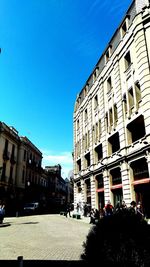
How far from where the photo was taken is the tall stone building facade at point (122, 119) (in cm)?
1777

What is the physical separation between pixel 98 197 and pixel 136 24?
61.0 feet

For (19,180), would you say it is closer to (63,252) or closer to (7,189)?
(7,189)

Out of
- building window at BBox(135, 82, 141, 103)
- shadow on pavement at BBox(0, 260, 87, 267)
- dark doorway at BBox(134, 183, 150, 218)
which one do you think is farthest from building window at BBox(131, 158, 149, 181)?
shadow on pavement at BBox(0, 260, 87, 267)

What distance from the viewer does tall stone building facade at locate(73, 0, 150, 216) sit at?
1777 cm

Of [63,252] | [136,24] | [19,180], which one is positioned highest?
[136,24]

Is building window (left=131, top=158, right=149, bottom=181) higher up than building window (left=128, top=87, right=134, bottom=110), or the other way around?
building window (left=128, top=87, right=134, bottom=110)

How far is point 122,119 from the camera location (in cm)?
2089

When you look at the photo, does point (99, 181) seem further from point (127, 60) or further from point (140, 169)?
point (127, 60)

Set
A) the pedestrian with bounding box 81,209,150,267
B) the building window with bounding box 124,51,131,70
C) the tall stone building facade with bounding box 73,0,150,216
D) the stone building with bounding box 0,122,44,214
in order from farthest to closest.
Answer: the stone building with bounding box 0,122,44,214 < the building window with bounding box 124,51,131,70 < the tall stone building facade with bounding box 73,0,150,216 < the pedestrian with bounding box 81,209,150,267

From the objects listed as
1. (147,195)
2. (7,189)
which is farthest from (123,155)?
(7,189)

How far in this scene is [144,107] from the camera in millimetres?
17281

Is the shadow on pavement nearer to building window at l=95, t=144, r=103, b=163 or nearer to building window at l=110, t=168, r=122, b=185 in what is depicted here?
A: building window at l=110, t=168, r=122, b=185

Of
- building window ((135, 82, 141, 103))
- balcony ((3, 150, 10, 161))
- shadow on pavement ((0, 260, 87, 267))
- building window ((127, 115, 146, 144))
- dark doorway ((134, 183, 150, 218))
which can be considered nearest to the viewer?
shadow on pavement ((0, 260, 87, 267))

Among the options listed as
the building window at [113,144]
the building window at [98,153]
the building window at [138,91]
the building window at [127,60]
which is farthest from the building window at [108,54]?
the building window at [98,153]
